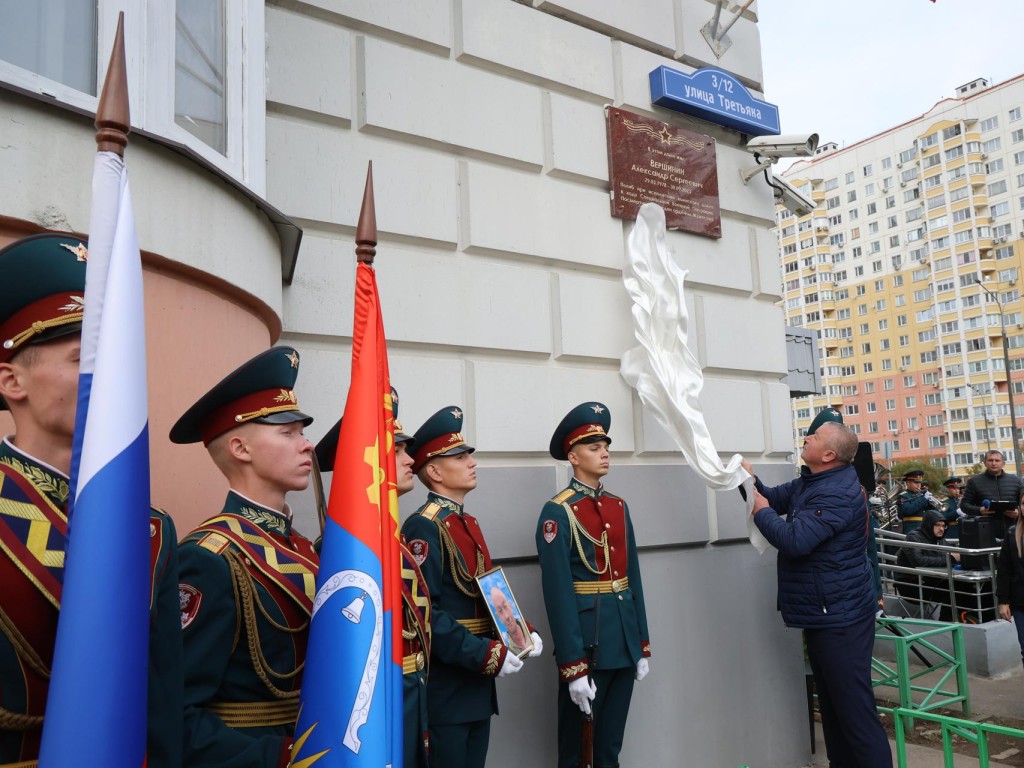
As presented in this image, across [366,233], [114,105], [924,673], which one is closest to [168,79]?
[366,233]

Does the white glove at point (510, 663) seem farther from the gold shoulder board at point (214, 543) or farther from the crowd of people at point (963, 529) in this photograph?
the crowd of people at point (963, 529)

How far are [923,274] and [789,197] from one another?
198ft

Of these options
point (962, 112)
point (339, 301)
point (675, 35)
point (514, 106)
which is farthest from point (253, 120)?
point (962, 112)

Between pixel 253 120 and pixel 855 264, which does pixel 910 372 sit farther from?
pixel 253 120

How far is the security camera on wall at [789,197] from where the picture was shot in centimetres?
592

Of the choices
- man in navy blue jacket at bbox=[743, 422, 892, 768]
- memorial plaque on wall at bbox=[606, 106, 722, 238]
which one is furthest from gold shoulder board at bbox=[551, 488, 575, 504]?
memorial plaque on wall at bbox=[606, 106, 722, 238]

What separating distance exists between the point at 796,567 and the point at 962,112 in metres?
62.4

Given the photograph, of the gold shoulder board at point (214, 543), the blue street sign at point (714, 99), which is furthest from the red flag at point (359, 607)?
the blue street sign at point (714, 99)

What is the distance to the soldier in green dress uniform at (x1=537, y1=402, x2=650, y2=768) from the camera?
3.82 meters

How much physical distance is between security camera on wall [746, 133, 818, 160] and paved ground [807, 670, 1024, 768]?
3650 mm

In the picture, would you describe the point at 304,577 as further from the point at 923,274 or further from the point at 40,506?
the point at 923,274

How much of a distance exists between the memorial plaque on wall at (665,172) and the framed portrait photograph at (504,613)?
2.46 m

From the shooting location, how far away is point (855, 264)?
6519 cm

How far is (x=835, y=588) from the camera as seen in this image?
4352 mm
